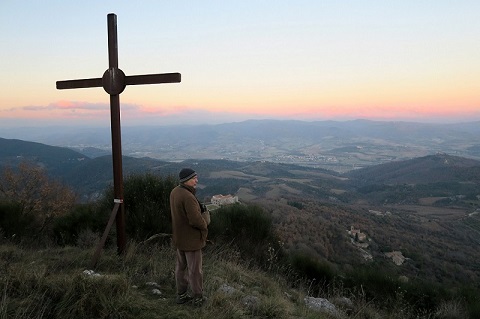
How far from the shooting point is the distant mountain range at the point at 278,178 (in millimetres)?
64375

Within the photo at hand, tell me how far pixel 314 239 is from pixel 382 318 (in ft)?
65.8

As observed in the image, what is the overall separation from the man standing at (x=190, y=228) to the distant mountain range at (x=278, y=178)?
155 feet

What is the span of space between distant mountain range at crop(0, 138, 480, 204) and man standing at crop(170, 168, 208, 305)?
47.2 meters

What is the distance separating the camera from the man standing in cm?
384

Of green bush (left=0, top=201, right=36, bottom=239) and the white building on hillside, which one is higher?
green bush (left=0, top=201, right=36, bottom=239)

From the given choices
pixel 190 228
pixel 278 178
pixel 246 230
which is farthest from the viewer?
pixel 278 178

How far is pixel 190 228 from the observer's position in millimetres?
3916

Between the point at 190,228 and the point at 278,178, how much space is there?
87.4m

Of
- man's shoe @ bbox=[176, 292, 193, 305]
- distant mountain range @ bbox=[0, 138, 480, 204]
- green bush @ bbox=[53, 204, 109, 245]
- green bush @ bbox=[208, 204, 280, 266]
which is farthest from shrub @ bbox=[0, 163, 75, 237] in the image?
distant mountain range @ bbox=[0, 138, 480, 204]

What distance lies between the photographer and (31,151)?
309 feet

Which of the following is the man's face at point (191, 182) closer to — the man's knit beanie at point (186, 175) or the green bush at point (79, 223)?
the man's knit beanie at point (186, 175)

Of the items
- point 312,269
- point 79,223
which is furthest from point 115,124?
point 312,269

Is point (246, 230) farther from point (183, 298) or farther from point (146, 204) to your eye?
point (183, 298)

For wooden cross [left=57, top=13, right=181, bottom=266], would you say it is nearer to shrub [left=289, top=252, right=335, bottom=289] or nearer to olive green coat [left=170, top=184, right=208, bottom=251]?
olive green coat [left=170, top=184, right=208, bottom=251]
